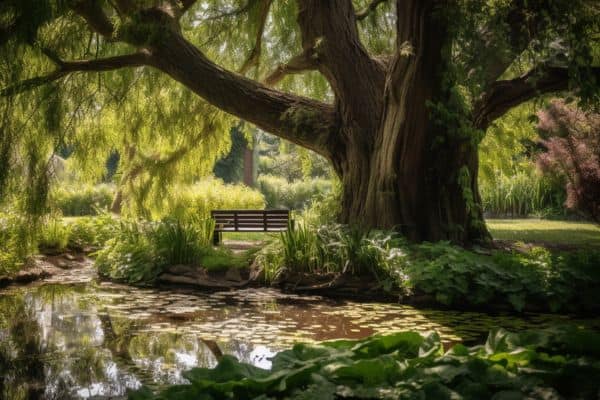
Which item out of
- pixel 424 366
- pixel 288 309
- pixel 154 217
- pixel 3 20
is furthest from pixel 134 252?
pixel 424 366

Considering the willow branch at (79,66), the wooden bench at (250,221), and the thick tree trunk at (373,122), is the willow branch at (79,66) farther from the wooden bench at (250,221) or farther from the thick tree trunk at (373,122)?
the wooden bench at (250,221)

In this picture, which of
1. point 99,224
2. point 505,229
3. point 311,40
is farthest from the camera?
point 505,229

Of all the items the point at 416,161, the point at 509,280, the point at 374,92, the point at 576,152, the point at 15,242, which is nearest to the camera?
the point at 509,280

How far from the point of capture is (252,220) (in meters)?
11.4

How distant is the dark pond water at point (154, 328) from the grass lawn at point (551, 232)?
19.7ft

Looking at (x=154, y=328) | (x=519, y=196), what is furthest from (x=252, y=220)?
(x=519, y=196)

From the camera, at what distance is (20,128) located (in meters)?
6.88

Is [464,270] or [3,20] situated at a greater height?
[3,20]

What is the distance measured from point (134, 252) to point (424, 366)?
6.93 m

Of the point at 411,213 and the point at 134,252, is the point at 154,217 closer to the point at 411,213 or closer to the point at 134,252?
the point at 134,252

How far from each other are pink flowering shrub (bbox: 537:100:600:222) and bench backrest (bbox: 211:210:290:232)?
15.6 feet

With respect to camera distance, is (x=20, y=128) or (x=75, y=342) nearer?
(x=75, y=342)

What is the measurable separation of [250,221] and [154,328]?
5795mm

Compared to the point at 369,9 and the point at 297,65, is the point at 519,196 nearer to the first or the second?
the point at 369,9
